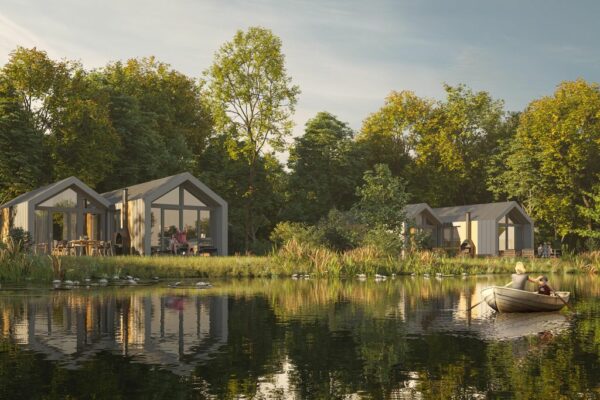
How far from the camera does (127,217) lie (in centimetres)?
4353

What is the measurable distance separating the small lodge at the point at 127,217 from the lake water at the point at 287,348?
1984 cm

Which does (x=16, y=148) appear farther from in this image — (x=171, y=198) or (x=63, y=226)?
(x=171, y=198)

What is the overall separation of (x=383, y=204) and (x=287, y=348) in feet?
113

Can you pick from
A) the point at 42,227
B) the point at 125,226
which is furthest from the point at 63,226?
the point at 125,226

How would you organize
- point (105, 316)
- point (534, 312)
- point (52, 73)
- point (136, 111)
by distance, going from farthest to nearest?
point (136, 111), point (52, 73), point (534, 312), point (105, 316)

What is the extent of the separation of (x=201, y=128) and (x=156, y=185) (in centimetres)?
2169

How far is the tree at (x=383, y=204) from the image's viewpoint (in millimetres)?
45781

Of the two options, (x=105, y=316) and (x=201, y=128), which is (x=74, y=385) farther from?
(x=201, y=128)

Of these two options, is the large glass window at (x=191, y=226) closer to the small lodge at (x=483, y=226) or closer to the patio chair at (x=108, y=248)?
the patio chair at (x=108, y=248)

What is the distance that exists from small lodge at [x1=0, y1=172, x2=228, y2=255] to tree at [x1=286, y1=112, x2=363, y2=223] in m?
16.5

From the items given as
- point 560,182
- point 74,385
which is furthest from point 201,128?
point 74,385

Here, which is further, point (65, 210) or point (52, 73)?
point (52, 73)

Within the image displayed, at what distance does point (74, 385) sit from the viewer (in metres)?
9.62

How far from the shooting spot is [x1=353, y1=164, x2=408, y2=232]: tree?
45781 mm
